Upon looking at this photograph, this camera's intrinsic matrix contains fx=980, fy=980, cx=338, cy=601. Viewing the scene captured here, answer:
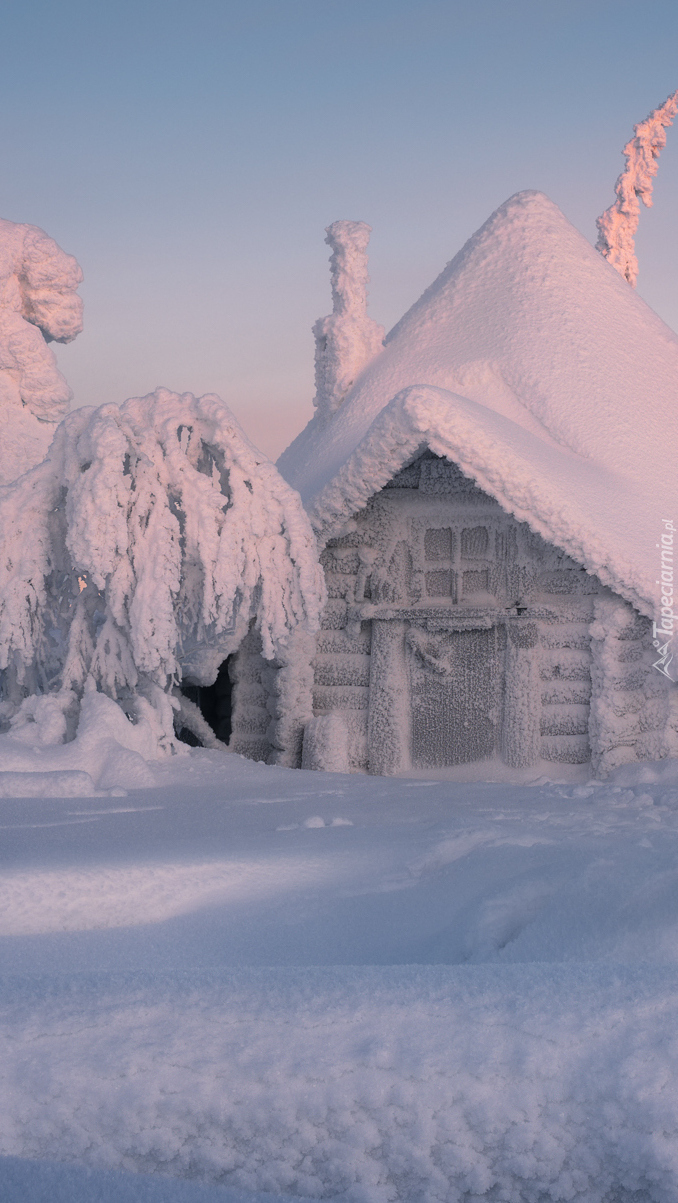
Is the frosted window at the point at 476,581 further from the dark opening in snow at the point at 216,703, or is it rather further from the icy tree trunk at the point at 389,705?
the dark opening in snow at the point at 216,703

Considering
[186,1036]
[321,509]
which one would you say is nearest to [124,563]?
[321,509]

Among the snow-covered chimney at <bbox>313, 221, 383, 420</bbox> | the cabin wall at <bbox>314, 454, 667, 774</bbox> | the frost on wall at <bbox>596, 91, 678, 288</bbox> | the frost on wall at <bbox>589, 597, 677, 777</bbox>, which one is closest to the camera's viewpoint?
the frost on wall at <bbox>589, 597, 677, 777</bbox>

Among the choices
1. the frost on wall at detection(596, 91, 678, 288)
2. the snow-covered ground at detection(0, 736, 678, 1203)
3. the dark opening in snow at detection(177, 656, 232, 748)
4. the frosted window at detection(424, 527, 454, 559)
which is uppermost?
the frost on wall at detection(596, 91, 678, 288)

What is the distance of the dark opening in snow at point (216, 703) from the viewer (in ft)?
25.2

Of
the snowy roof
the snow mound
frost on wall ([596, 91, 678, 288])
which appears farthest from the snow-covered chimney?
the snow mound

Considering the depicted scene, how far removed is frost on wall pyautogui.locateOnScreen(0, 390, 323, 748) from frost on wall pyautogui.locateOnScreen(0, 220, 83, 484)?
1.31 metres

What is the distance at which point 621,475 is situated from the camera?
6.27 metres

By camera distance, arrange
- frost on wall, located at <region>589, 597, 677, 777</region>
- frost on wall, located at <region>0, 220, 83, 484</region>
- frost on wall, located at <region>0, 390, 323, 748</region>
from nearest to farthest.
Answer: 1. frost on wall, located at <region>0, 390, 323, 748</region>
2. frost on wall, located at <region>589, 597, 677, 777</region>
3. frost on wall, located at <region>0, 220, 83, 484</region>

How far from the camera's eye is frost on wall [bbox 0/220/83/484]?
256 inches

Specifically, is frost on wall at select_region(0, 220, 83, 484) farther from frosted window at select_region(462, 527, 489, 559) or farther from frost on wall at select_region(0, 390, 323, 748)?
frosted window at select_region(462, 527, 489, 559)

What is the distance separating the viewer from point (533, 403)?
6676mm

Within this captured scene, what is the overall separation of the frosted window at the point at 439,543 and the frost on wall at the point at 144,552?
146cm

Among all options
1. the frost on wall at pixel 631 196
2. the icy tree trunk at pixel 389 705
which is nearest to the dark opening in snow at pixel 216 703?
the icy tree trunk at pixel 389 705

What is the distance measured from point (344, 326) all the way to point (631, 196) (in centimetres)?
345
